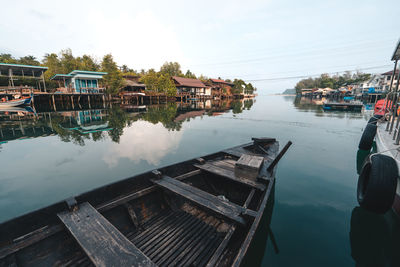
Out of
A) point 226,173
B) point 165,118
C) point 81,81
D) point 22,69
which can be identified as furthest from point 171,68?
point 226,173

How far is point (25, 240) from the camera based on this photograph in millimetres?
2650

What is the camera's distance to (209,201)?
3514 millimetres

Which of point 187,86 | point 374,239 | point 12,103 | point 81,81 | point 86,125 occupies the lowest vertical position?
point 374,239

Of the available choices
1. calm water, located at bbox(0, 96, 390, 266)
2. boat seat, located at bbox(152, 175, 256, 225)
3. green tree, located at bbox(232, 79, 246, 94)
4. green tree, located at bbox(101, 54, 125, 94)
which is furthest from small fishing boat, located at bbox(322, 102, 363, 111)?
green tree, located at bbox(232, 79, 246, 94)

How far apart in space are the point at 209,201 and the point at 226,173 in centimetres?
162

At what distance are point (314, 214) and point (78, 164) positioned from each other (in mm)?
9428

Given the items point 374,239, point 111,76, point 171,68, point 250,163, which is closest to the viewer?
point 374,239

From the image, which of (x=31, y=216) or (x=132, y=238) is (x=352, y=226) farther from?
(x=31, y=216)

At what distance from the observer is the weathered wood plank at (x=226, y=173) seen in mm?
4336

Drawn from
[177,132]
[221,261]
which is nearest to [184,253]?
[221,261]

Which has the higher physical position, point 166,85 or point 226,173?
point 166,85

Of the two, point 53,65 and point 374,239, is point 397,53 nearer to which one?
point 374,239

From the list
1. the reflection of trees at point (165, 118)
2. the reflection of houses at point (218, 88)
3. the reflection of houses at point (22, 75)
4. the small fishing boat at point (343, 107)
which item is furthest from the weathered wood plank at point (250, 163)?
the reflection of houses at point (218, 88)

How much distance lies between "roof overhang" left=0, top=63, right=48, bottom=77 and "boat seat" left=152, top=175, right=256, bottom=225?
39.9 m
